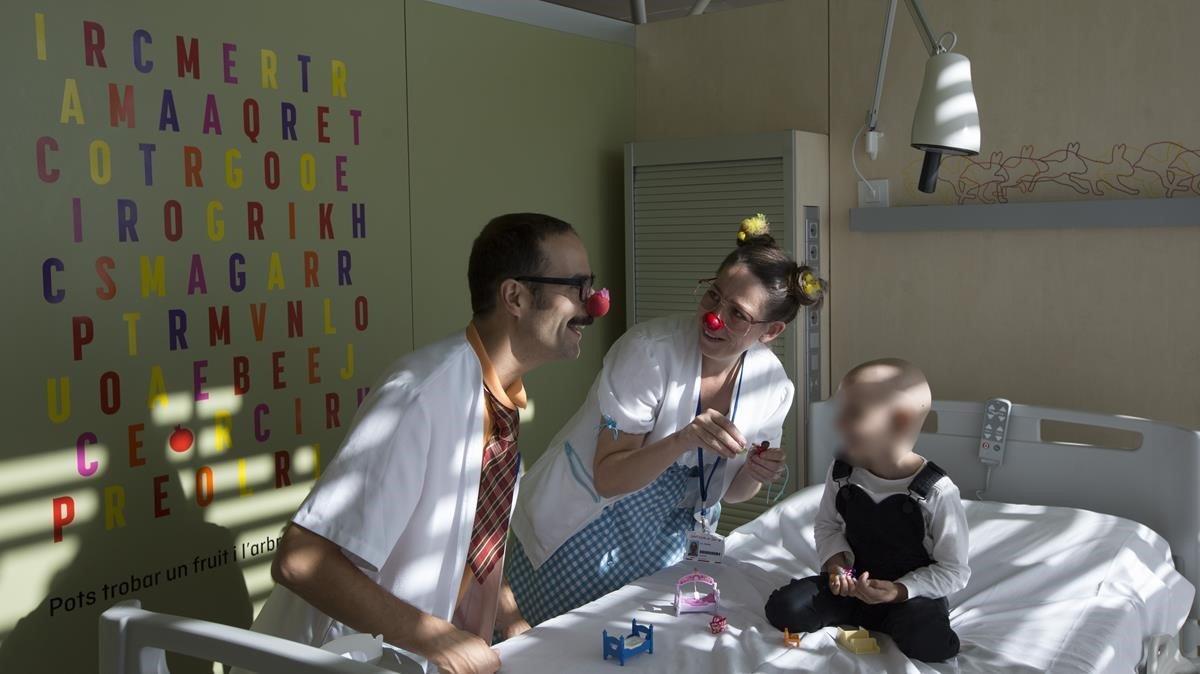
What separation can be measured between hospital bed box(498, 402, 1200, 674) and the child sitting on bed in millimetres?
A: 57

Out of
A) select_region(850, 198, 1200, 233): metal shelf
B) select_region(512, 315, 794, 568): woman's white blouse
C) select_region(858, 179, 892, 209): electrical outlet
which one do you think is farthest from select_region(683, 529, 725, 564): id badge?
select_region(858, 179, 892, 209): electrical outlet

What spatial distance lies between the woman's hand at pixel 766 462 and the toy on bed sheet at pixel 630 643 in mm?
573

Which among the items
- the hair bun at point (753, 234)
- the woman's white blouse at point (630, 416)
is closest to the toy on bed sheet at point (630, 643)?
the woman's white blouse at point (630, 416)

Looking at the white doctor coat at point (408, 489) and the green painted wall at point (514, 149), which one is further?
the green painted wall at point (514, 149)

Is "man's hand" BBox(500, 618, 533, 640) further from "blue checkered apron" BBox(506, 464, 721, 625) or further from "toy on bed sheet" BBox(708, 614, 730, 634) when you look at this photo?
"toy on bed sheet" BBox(708, 614, 730, 634)

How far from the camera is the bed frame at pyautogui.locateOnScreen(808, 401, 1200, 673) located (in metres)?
2.91

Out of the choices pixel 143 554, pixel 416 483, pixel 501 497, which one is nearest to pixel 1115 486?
pixel 501 497

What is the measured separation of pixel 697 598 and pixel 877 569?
15.2 inches

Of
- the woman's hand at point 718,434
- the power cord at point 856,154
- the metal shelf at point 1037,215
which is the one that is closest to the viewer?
the woman's hand at point 718,434

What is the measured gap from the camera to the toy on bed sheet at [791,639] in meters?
2.18

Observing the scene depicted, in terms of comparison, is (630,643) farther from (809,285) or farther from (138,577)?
(138,577)

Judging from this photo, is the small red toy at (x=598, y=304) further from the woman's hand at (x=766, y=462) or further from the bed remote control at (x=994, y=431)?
the bed remote control at (x=994, y=431)

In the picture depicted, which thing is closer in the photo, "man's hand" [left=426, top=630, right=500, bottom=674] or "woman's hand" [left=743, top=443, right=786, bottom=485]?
"man's hand" [left=426, top=630, right=500, bottom=674]

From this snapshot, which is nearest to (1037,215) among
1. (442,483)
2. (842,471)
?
(842,471)
